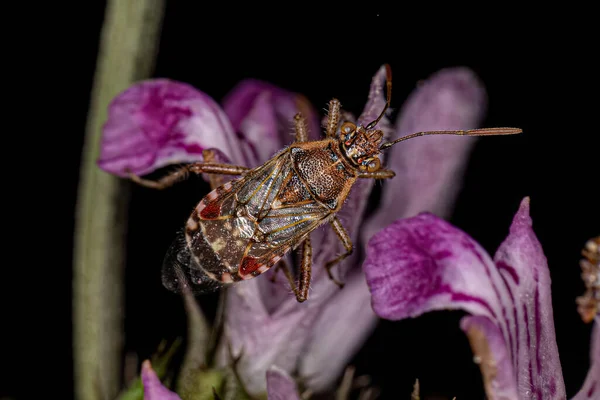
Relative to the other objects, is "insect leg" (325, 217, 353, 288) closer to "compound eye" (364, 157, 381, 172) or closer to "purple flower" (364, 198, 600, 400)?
"compound eye" (364, 157, 381, 172)

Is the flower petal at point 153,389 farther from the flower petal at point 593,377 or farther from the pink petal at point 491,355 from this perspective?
the flower petal at point 593,377

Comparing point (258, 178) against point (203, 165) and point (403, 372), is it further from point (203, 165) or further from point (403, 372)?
point (403, 372)

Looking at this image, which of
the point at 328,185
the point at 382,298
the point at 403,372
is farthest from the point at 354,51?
the point at 382,298

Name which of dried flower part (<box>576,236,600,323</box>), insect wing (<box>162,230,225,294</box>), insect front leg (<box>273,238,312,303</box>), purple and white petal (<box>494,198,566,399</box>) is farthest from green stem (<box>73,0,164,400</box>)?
dried flower part (<box>576,236,600,323</box>)

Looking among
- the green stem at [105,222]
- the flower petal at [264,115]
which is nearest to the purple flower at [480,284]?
the flower petal at [264,115]

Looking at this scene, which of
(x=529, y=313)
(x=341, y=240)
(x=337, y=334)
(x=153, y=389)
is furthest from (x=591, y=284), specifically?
(x=153, y=389)

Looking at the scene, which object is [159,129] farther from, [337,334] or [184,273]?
[337,334]
